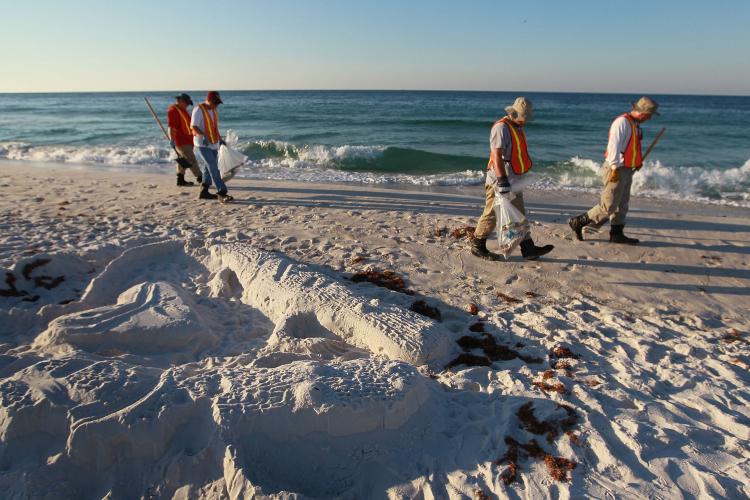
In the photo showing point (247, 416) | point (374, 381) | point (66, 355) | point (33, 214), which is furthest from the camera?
point (33, 214)

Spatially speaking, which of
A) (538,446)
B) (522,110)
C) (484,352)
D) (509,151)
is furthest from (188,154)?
(538,446)

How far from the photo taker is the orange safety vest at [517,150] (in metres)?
4.36

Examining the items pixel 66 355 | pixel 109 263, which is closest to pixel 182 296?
pixel 66 355

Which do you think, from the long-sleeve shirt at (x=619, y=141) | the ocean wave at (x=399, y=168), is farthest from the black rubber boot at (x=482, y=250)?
the ocean wave at (x=399, y=168)

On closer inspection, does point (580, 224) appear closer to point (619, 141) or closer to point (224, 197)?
point (619, 141)

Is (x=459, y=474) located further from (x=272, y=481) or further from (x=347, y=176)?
(x=347, y=176)

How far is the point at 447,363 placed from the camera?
3.18 meters

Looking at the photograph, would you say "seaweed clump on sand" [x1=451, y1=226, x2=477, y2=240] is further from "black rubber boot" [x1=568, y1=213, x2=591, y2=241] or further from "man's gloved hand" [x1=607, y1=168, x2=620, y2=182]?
"man's gloved hand" [x1=607, y1=168, x2=620, y2=182]

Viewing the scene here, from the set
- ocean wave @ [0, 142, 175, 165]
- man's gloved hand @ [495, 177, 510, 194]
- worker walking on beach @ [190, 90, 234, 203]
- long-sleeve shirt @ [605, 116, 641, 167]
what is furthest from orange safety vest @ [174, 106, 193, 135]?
long-sleeve shirt @ [605, 116, 641, 167]

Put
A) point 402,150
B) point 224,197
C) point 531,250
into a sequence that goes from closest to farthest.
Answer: point 531,250
point 224,197
point 402,150

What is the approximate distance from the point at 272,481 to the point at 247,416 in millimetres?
342

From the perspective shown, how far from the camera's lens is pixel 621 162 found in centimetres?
490

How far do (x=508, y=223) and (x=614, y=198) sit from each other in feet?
4.98

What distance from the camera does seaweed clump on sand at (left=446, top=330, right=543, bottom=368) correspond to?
3.20m
